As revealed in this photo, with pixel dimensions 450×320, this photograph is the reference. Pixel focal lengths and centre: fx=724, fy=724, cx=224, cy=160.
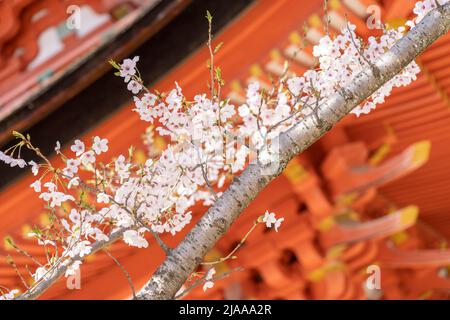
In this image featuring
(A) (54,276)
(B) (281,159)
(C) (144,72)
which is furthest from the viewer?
(C) (144,72)

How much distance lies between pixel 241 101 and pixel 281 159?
160 centimetres

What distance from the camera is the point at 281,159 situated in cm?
178

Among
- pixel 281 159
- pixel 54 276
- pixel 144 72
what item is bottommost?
pixel 54 276

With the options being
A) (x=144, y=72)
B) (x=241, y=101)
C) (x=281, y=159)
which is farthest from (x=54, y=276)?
(x=241, y=101)

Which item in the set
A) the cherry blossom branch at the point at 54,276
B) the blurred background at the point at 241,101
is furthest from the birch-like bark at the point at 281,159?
the blurred background at the point at 241,101

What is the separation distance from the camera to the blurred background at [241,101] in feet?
9.99

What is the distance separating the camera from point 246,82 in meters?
3.29

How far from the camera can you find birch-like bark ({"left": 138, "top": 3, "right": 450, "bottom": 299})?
1.71 metres

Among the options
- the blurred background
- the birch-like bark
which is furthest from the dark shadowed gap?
the birch-like bark

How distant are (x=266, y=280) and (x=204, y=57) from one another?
163cm

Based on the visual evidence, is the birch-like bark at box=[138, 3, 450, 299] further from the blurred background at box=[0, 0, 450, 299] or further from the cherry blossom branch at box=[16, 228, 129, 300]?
the blurred background at box=[0, 0, 450, 299]

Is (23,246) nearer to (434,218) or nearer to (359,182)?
(359,182)

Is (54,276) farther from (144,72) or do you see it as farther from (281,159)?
(144,72)
